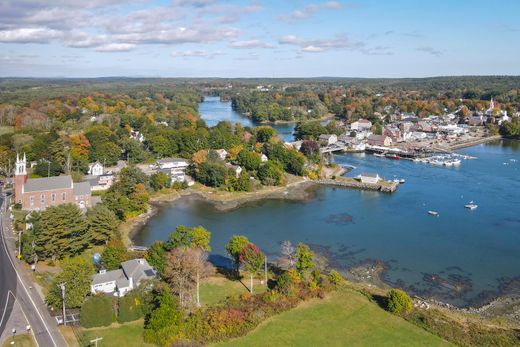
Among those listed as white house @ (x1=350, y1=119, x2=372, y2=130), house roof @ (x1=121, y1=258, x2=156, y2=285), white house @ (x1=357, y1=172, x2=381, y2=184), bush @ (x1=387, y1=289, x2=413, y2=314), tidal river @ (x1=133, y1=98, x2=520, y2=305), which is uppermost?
white house @ (x1=350, y1=119, x2=372, y2=130)

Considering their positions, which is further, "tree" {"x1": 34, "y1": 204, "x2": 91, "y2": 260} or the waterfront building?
the waterfront building

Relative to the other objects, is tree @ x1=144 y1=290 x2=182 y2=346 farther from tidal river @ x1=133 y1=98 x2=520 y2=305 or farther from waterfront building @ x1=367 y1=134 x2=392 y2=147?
waterfront building @ x1=367 y1=134 x2=392 y2=147

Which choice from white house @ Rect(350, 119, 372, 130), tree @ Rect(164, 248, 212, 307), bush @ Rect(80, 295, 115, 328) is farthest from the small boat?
bush @ Rect(80, 295, 115, 328)

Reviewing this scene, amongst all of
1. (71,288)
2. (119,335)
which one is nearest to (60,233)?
(71,288)

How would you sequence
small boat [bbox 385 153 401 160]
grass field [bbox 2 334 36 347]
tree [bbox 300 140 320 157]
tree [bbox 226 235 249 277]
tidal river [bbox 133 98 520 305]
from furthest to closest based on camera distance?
small boat [bbox 385 153 401 160] < tree [bbox 300 140 320 157] < tidal river [bbox 133 98 520 305] < tree [bbox 226 235 249 277] < grass field [bbox 2 334 36 347]

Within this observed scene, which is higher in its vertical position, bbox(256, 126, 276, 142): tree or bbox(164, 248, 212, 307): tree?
bbox(256, 126, 276, 142): tree

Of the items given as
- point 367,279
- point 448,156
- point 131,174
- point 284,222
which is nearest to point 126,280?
point 367,279

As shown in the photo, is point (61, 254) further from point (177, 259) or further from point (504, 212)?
point (504, 212)

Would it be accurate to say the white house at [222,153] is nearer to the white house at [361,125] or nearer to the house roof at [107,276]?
the house roof at [107,276]

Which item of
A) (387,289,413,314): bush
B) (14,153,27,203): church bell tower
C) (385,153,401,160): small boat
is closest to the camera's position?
(387,289,413,314): bush
